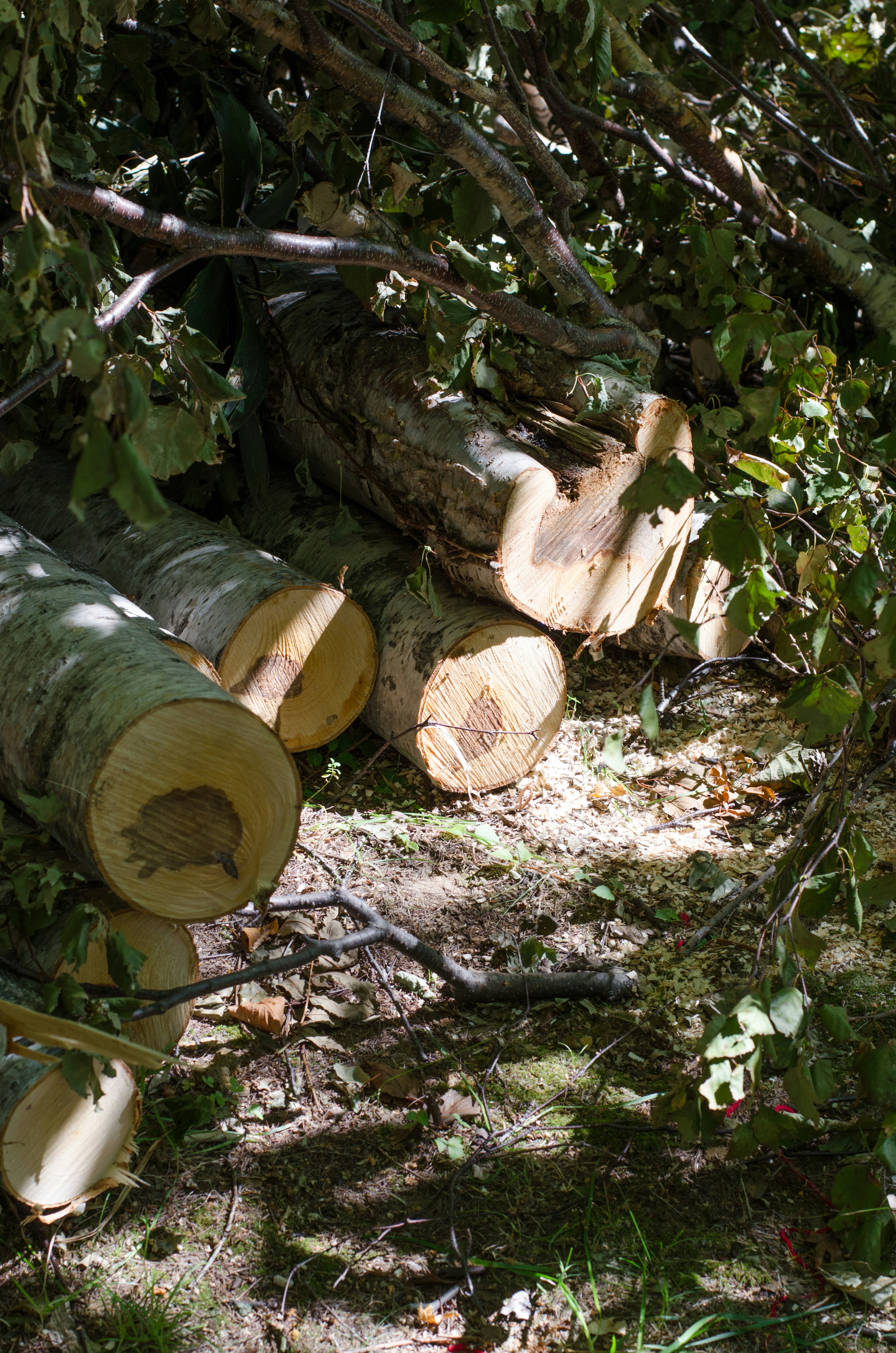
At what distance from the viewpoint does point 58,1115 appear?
153 centimetres

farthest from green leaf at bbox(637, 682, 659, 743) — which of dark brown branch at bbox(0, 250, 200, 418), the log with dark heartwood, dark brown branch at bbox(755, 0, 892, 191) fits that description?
dark brown branch at bbox(755, 0, 892, 191)

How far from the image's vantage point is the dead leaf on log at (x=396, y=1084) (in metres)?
1.88

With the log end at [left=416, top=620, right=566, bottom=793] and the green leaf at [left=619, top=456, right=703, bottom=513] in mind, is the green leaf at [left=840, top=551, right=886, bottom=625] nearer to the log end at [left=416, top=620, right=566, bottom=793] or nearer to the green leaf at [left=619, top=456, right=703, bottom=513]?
the green leaf at [left=619, top=456, right=703, bottom=513]

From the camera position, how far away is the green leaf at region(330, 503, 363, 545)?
120 inches

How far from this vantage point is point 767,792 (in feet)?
9.25

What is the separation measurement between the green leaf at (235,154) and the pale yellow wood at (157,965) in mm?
2011

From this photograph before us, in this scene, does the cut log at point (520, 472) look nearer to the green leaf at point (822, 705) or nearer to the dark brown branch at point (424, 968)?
the green leaf at point (822, 705)

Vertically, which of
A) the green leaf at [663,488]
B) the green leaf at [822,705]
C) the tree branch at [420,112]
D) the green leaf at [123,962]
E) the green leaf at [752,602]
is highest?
the tree branch at [420,112]

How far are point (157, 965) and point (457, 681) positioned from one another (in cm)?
115

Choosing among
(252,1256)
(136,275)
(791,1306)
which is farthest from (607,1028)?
(136,275)

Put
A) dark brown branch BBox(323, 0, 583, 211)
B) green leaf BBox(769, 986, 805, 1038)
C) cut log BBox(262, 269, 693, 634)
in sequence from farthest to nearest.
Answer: cut log BBox(262, 269, 693, 634)
dark brown branch BBox(323, 0, 583, 211)
green leaf BBox(769, 986, 805, 1038)

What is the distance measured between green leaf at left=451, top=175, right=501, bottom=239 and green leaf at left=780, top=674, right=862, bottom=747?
163 cm

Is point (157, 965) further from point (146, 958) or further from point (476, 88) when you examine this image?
point (476, 88)

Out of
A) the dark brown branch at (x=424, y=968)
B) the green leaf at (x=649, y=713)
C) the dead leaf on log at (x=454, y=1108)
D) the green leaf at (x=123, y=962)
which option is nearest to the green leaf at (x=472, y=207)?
the green leaf at (x=649, y=713)
